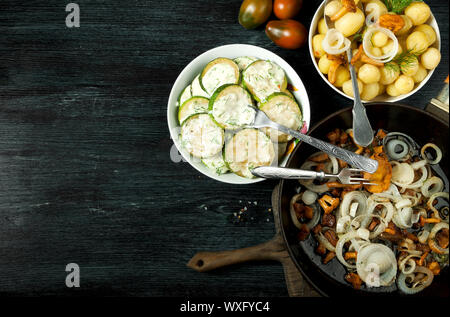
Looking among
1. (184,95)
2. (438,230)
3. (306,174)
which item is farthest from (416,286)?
(184,95)

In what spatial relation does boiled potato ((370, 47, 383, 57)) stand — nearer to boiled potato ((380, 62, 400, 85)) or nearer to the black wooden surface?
boiled potato ((380, 62, 400, 85))

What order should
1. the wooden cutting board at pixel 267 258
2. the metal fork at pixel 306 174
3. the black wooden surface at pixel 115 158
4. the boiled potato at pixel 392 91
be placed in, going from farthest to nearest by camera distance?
1. the black wooden surface at pixel 115 158
2. the wooden cutting board at pixel 267 258
3. the boiled potato at pixel 392 91
4. the metal fork at pixel 306 174

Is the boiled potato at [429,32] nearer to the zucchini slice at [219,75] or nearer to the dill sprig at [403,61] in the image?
the dill sprig at [403,61]

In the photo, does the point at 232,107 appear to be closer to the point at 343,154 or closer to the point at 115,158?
the point at 343,154

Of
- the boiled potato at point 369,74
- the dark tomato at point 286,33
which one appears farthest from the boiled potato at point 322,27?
the boiled potato at point 369,74

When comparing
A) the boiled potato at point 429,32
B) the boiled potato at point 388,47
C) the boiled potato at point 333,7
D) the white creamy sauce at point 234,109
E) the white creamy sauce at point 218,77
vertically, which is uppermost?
the boiled potato at point 333,7

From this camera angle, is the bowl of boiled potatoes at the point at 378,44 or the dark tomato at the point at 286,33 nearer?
the bowl of boiled potatoes at the point at 378,44

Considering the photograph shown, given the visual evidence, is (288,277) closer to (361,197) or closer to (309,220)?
(309,220)
